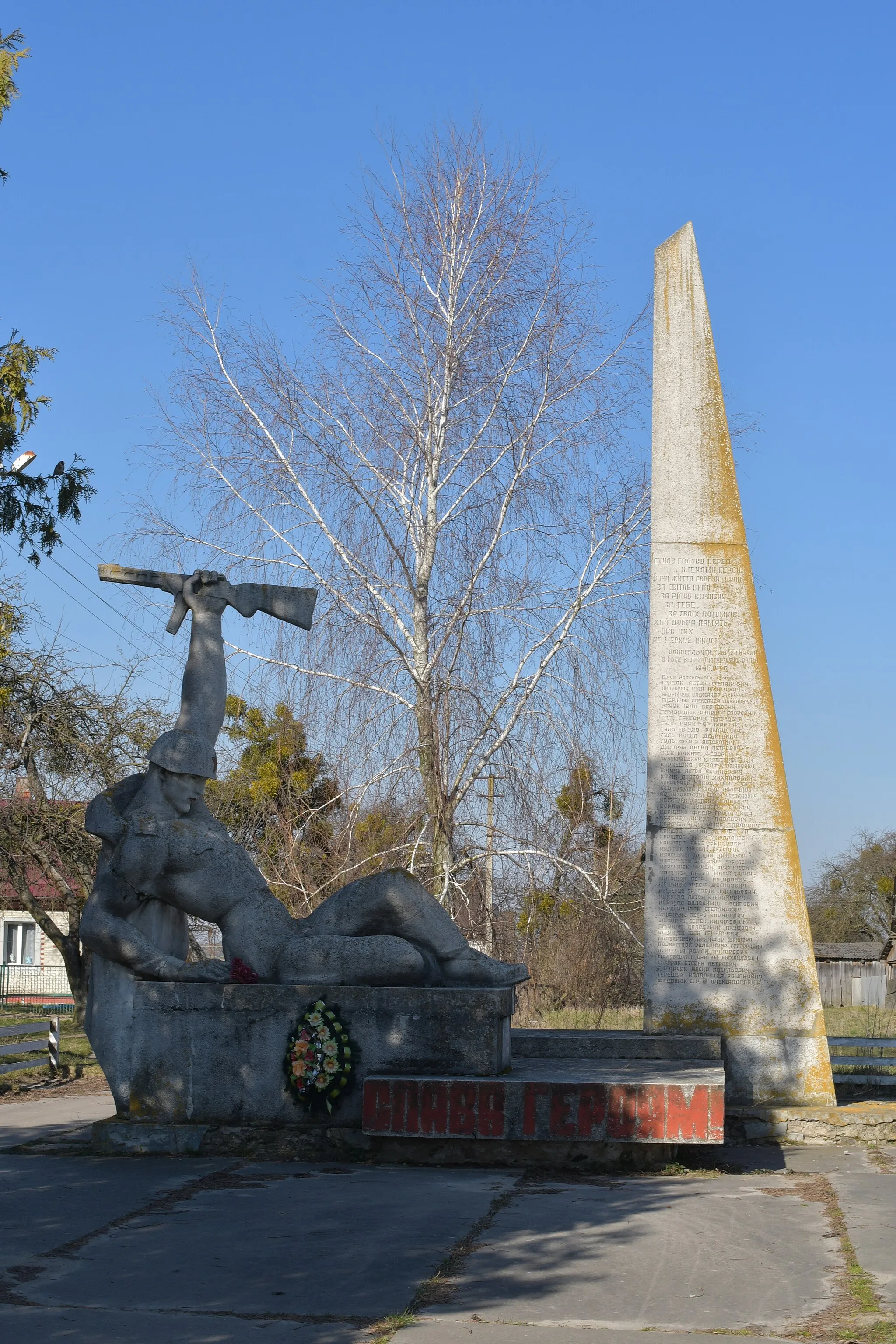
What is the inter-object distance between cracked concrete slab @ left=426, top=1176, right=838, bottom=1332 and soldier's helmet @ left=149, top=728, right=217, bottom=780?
3.20 m

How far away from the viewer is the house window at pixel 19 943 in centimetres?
4050

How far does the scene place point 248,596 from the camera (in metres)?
8.97

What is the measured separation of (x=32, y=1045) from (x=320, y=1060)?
11239 millimetres

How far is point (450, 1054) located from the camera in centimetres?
754

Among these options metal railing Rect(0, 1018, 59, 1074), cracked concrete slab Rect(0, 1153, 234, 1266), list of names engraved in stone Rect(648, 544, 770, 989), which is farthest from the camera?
metal railing Rect(0, 1018, 59, 1074)

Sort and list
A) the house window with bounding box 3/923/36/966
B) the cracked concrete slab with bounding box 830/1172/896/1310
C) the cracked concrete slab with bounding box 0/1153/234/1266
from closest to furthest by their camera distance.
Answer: the cracked concrete slab with bounding box 830/1172/896/1310 < the cracked concrete slab with bounding box 0/1153/234/1266 < the house window with bounding box 3/923/36/966

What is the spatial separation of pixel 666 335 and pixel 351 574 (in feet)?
14.0

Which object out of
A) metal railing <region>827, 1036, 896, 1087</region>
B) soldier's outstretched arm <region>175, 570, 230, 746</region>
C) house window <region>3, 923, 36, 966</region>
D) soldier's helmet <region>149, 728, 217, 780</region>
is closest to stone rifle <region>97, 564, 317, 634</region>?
soldier's outstretched arm <region>175, 570, 230, 746</region>

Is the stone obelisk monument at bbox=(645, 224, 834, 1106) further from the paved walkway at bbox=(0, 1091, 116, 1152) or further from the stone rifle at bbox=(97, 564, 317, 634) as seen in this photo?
the paved walkway at bbox=(0, 1091, 116, 1152)

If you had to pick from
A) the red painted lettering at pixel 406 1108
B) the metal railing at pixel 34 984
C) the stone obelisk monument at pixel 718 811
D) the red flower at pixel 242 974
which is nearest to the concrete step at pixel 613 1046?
the stone obelisk monument at pixel 718 811

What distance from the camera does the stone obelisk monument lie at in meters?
9.07

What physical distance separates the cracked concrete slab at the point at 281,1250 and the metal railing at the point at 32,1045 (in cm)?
697

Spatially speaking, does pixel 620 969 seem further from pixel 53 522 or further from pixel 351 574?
pixel 53 522

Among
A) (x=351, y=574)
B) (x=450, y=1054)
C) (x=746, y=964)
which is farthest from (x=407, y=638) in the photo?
(x=450, y=1054)
